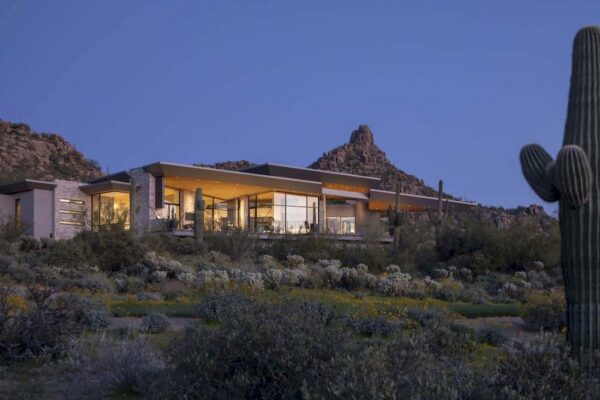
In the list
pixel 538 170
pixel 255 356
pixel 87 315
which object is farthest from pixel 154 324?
pixel 538 170

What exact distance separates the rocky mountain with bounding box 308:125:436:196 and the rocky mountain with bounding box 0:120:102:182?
2092 cm

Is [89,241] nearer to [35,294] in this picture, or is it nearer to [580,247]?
[35,294]

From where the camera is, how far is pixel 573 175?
975 cm

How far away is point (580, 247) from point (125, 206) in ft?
109

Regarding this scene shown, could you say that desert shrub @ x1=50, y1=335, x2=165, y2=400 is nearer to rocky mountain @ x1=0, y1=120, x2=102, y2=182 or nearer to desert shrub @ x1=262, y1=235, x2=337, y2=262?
desert shrub @ x1=262, y1=235, x2=337, y2=262

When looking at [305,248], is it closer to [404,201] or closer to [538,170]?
[404,201]

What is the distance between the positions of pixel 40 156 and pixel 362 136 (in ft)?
101

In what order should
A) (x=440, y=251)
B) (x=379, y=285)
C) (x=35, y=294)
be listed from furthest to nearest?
(x=440, y=251), (x=379, y=285), (x=35, y=294)

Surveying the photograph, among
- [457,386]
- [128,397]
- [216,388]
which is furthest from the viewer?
[128,397]

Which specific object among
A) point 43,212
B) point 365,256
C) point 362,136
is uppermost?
point 362,136

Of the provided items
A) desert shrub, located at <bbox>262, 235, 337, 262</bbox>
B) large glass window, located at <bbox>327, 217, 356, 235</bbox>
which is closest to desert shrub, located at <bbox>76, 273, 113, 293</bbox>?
desert shrub, located at <bbox>262, 235, 337, 262</bbox>

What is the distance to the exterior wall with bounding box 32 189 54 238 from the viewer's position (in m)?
38.4

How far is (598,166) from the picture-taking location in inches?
408

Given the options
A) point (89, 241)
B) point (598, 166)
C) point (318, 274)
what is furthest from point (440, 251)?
point (598, 166)
